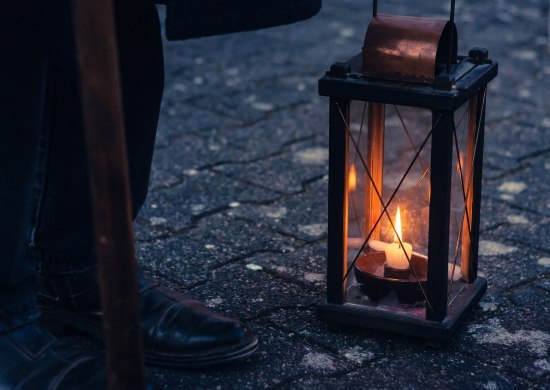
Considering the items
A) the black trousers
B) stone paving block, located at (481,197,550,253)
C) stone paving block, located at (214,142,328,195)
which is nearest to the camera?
the black trousers

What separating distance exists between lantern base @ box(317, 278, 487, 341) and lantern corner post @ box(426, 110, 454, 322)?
0.08 ft

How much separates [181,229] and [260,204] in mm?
300

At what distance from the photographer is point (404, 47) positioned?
185 centimetres

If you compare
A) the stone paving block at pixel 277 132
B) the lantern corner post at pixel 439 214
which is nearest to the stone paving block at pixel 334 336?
the lantern corner post at pixel 439 214

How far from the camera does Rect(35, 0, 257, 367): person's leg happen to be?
→ 196cm

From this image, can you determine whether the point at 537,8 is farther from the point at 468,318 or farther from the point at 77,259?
the point at 77,259

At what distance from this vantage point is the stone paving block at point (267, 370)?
1.95m

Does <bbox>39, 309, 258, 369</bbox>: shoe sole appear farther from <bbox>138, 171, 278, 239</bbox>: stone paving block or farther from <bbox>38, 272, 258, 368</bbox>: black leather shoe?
<bbox>138, 171, 278, 239</bbox>: stone paving block

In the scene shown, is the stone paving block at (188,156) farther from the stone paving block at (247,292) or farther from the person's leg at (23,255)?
the person's leg at (23,255)

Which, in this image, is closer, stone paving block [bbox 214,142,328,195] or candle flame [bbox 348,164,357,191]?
candle flame [bbox 348,164,357,191]

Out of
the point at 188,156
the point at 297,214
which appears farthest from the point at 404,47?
the point at 188,156

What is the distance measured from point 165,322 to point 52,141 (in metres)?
0.43

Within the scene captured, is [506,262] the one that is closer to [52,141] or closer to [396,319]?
[396,319]

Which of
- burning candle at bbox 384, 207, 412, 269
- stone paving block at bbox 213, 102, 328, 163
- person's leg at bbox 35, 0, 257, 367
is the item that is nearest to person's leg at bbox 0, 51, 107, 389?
person's leg at bbox 35, 0, 257, 367
